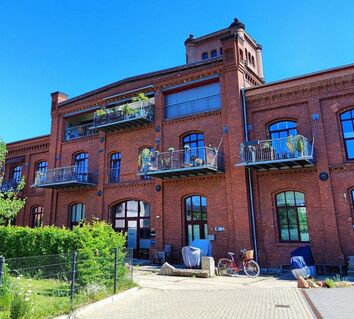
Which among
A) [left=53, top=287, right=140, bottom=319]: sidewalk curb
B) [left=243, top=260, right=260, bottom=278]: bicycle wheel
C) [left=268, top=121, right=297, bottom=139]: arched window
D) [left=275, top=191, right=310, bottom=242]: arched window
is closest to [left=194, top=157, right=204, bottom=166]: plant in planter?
[left=268, top=121, right=297, bottom=139]: arched window

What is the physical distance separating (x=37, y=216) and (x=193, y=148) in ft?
47.0

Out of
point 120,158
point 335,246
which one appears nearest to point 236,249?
point 335,246

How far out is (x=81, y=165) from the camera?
22.1 m

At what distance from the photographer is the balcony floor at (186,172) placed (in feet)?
50.9

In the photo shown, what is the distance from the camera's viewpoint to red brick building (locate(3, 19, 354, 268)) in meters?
14.2

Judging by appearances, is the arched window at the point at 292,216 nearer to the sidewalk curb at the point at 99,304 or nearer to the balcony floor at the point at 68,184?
the sidewalk curb at the point at 99,304

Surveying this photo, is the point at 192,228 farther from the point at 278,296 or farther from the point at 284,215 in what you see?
the point at 278,296

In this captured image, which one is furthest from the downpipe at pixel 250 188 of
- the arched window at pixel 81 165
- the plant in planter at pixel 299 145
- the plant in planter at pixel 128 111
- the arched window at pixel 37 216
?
the arched window at pixel 37 216

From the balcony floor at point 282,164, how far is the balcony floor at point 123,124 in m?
7.05

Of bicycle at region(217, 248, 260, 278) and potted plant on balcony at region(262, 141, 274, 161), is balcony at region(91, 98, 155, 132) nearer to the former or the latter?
potted plant on balcony at region(262, 141, 274, 161)

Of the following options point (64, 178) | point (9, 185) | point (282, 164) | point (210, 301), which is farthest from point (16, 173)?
point (210, 301)

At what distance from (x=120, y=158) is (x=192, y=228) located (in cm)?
657

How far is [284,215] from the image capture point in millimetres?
14891

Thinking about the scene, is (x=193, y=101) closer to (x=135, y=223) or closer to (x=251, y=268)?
(x=135, y=223)
